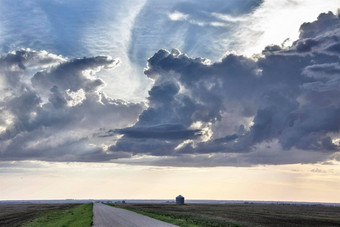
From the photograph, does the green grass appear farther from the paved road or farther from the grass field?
the paved road

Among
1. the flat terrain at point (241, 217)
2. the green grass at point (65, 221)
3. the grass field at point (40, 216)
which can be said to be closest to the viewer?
the green grass at point (65, 221)

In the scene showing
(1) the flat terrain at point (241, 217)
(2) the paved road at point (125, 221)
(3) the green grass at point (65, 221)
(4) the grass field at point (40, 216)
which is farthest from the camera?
(4) the grass field at point (40, 216)

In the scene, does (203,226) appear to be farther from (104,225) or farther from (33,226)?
(33,226)

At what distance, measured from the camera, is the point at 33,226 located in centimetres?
5312

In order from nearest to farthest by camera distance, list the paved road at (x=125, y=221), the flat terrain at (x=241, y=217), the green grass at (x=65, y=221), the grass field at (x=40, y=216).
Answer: the paved road at (x=125, y=221), the green grass at (x=65, y=221), the flat terrain at (x=241, y=217), the grass field at (x=40, y=216)

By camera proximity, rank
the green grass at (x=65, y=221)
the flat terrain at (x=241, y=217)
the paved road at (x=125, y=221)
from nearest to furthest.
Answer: the paved road at (x=125, y=221)
the green grass at (x=65, y=221)
the flat terrain at (x=241, y=217)

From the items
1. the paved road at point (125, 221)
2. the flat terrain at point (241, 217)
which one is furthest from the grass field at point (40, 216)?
the flat terrain at point (241, 217)

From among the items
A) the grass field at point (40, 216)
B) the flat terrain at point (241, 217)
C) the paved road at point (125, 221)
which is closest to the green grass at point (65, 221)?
the grass field at point (40, 216)

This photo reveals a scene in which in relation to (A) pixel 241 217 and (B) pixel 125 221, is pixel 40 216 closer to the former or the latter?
(B) pixel 125 221

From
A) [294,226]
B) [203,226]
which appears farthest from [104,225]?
[294,226]

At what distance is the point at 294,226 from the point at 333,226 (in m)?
7.14

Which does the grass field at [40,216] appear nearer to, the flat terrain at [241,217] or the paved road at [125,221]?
the paved road at [125,221]

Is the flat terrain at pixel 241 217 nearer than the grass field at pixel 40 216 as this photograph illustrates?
Yes

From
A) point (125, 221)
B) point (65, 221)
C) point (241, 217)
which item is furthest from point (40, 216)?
point (241, 217)
